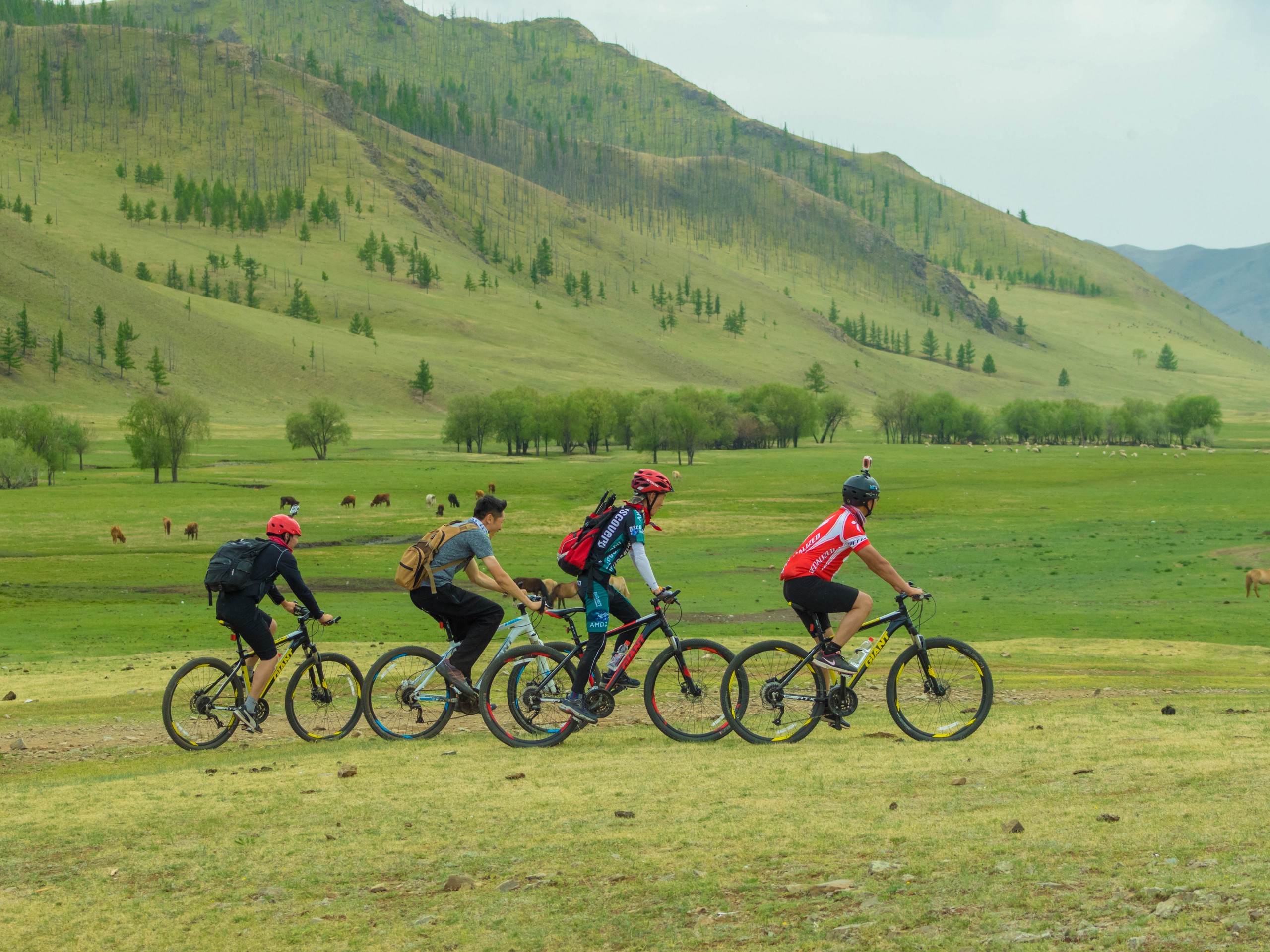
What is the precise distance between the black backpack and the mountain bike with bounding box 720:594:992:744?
5358 mm

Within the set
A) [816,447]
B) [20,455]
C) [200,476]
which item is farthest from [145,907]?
[816,447]

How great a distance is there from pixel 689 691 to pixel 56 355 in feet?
685

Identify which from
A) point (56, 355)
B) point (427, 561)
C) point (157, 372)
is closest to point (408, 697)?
point (427, 561)

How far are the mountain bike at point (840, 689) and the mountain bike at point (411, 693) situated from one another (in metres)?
2.24

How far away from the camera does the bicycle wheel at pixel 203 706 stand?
1349 centimetres

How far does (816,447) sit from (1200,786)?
535ft

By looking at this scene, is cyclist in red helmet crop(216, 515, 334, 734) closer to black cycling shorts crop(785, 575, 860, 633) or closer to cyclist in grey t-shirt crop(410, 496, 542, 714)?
cyclist in grey t-shirt crop(410, 496, 542, 714)

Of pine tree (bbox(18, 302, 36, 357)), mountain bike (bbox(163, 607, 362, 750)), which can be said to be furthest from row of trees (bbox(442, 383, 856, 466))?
mountain bike (bbox(163, 607, 362, 750))

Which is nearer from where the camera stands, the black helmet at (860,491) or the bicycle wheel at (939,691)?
the black helmet at (860,491)

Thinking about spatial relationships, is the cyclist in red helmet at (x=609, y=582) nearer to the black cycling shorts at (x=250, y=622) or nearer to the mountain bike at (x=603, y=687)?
the mountain bike at (x=603, y=687)

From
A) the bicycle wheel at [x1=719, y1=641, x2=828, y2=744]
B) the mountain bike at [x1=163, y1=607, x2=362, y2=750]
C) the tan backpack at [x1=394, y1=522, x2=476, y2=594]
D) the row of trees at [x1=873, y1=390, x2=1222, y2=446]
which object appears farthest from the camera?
Answer: the row of trees at [x1=873, y1=390, x2=1222, y2=446]

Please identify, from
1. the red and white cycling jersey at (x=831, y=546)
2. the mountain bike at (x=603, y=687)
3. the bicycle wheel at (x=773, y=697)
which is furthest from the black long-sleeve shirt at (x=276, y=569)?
the red and white cycling jersey at (x=831, y=546)

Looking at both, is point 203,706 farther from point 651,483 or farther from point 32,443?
point 32,443

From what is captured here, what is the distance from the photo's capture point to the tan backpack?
1245 centimetres
